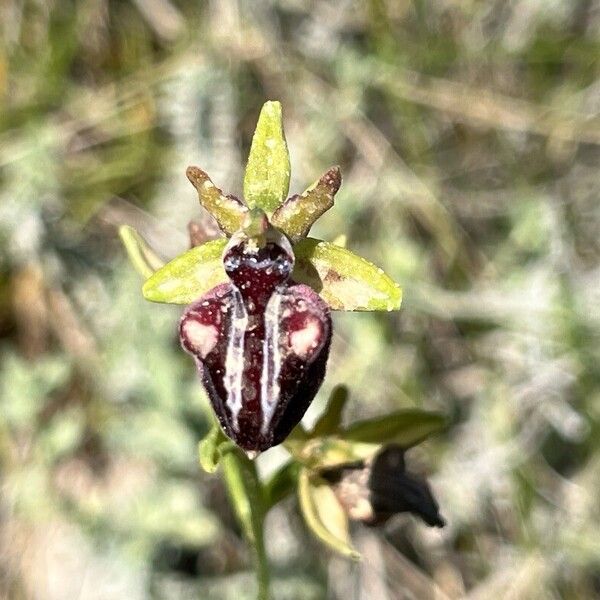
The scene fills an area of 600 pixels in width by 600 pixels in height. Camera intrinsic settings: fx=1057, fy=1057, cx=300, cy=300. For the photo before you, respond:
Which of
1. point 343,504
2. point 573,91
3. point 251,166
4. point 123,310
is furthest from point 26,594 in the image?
point 573,91

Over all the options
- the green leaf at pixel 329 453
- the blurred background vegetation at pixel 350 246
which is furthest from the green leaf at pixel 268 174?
the blurred background vegetation at pixel 350 246

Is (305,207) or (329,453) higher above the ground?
(305,207)

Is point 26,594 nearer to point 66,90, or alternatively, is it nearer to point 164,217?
point 164,217

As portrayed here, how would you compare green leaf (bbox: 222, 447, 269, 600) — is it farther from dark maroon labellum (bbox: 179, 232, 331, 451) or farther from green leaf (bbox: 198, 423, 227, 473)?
dark maroon labellum (bbox: 179, 232, 331, 451)

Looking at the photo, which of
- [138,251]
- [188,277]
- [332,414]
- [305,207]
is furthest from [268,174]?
[332,414]

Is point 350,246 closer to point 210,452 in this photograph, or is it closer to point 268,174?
point 268,174

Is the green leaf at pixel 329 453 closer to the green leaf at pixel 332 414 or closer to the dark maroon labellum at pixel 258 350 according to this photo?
the green leaf at pixel 332 414
